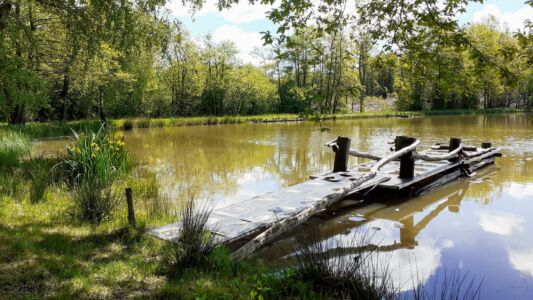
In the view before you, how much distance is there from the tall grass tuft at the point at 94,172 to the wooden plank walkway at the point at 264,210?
41.4 inches

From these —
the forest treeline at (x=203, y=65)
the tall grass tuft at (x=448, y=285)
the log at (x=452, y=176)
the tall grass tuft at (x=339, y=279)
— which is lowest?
the tall grass tuft at (x=448, y=285)

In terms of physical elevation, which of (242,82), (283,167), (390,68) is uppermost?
(242,82)

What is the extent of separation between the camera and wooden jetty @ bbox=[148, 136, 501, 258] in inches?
201

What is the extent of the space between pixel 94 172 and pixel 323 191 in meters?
4.25

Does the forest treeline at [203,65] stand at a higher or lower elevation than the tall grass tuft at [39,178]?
higher

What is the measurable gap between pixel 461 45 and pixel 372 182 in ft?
13.7

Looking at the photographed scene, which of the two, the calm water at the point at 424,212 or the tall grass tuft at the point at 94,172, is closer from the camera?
the calm water at the point at 424,212

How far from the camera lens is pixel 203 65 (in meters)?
46.8

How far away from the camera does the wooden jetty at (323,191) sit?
5109 mm

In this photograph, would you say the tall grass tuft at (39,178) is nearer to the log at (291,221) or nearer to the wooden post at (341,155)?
the log at (291,221)

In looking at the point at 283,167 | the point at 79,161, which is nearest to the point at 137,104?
the point at 283,167

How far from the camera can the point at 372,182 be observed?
27.2 ft

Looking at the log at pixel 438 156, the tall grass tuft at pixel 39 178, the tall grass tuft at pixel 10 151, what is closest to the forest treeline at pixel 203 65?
the tall grass tuft at pixel 10 151

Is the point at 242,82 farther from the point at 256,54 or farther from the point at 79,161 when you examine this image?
the point at 79,161
